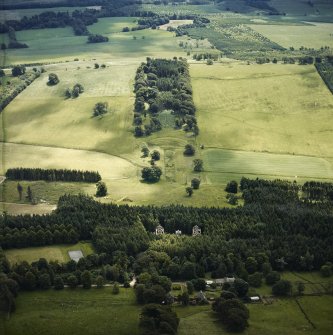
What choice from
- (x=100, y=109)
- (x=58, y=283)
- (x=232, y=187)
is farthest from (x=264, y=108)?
(x=58, y=283)

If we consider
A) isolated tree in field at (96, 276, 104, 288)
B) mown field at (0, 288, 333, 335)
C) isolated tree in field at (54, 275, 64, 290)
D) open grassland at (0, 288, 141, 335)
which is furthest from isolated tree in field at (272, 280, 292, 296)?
isolated tree in field at (54, 275, 64, 290)

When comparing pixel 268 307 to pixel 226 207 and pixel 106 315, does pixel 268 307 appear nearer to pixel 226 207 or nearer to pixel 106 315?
pixel 106 315

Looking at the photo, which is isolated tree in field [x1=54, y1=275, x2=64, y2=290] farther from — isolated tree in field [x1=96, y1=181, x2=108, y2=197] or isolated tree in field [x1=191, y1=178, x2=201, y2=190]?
isolated tree in field [x1=191, y1=178, x2=201, y2=190]

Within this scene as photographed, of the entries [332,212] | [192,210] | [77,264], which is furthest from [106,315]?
[332,212]

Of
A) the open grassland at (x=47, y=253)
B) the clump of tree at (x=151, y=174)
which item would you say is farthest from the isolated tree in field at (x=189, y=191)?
the open grassland at (x=47, y=253)

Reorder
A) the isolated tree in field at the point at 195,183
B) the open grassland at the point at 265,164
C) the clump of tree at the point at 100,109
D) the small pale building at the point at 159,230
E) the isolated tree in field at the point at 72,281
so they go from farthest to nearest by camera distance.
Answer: the clump of tree at the point at 100,109 → the open grassland at the point at 265,164 → the isolated tree in field at the point at 195,183 → the small pale building at the point at 159,230 → the isolated tree in field at the point at 72,281

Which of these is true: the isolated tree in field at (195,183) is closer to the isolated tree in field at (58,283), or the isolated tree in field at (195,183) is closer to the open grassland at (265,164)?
the open grassland at (265,164)
